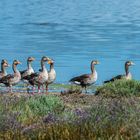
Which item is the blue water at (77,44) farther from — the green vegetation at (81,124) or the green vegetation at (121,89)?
the green vegetation at (81,124)

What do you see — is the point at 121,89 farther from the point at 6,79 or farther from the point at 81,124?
the point at 81,124

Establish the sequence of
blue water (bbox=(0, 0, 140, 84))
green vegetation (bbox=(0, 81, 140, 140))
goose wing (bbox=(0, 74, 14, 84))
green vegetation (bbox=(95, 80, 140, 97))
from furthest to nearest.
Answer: blue water (bbox=(0, 0, 140, 84)) < goose wing (bbox=(0, 74, 14, 84)) < green vegetation (bbox=(95, 80, 140, 97)) < green vegetation (bbox=(0, 81, 140, 140))

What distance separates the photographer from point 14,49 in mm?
42156

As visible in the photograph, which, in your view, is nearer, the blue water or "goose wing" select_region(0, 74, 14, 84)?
"goose wing" select_region(0, 74, 14, 84)

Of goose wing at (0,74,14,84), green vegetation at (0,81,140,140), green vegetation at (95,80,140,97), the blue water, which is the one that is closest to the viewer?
green vegetation at (0,81,140,140)

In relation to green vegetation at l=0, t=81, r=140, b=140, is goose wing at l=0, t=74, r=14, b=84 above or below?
below

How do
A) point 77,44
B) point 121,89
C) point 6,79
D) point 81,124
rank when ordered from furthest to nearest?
point 77,44 → point 6,79 → point 121,89 → point 81,124

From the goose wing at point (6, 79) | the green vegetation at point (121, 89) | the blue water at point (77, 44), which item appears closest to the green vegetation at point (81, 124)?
the green vegetation at point (121, 89)

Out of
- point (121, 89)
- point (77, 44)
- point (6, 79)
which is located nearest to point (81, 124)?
point (121, 89)

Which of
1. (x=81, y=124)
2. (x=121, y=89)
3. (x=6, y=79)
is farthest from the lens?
(x=6, y=79)

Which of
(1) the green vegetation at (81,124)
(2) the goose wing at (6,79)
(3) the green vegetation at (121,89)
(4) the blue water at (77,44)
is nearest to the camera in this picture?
(1) the green vegetation at (81,124)

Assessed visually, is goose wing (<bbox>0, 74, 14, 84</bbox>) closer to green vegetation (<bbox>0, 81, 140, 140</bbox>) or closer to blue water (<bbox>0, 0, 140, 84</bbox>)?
blue water (<bbox>0, 0, 140, 84</bbox>)

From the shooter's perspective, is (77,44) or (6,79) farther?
(77,44)

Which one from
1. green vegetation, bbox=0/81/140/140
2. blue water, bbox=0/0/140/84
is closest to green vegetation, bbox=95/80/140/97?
green vegetation, bbox=0/81/140/140
